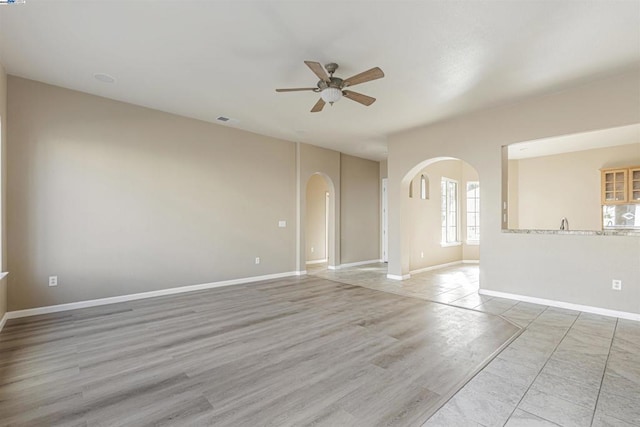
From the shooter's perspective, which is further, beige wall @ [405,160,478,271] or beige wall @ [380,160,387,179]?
beige wall @ [380,160,387,179]

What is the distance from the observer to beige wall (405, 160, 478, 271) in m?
6.86

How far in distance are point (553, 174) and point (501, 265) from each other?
164 inches

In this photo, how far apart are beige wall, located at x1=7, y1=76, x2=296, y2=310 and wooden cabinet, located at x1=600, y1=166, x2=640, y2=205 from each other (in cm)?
734

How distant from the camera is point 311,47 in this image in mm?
3006

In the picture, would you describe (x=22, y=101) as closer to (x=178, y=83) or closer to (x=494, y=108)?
(x=178, y=83)

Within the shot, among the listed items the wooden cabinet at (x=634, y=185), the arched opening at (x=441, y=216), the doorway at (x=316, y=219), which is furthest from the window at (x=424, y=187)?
the wooden cabinet at (x=634, y=185)

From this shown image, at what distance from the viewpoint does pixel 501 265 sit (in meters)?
4.66

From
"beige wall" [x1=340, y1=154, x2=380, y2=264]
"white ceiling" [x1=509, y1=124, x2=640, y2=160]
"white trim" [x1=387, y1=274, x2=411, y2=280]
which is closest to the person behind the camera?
"white ceiling" [x1=509, y1=124, x2=640, y2=160]

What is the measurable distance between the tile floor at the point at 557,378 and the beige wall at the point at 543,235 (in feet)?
1.42

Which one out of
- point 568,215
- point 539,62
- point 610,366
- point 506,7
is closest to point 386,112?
point 539,62

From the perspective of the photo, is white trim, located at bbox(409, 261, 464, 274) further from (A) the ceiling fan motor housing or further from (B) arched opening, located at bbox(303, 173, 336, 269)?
(A) the ceiling fan motor housing

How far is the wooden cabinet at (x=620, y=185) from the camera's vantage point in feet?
19.6

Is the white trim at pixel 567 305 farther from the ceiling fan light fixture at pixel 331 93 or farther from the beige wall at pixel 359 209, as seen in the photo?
the ceiling fan light fixture at pixel 331 93

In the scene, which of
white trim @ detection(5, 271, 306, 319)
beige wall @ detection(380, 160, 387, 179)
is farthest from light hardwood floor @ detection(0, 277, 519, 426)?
beige wall @ detection(380, 160, 387, 179)
